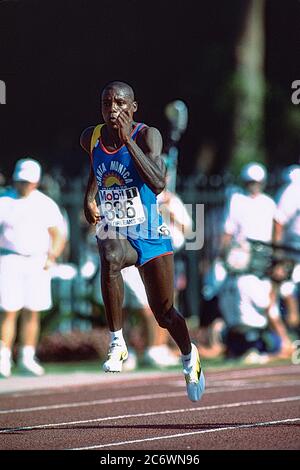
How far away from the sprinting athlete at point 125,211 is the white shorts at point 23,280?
214 inches

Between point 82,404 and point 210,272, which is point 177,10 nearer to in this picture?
point 210,272

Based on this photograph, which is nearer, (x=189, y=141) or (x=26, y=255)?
(x=26, y=255)

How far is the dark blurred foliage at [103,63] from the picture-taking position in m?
26.0

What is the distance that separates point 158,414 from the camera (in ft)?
38.5

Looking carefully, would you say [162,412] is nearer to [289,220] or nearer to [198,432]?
[198,432]

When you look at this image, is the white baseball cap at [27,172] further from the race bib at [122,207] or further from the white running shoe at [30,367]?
the race bib at [122,207]

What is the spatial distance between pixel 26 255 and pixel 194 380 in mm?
5588

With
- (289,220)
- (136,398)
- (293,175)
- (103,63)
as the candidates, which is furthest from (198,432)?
(103,63)

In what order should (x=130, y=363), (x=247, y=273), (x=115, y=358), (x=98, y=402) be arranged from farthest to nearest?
1. (x=247, y=273)
2. (x=130, y=363)
3. (x=98, y=402)
4. (x=115, y=358)

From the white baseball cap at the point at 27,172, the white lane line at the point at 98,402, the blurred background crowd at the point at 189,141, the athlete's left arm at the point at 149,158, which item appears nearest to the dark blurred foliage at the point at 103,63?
the blurred background crowd at the point at 189,141

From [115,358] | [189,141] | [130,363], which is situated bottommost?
[130,363]

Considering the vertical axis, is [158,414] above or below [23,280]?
below
